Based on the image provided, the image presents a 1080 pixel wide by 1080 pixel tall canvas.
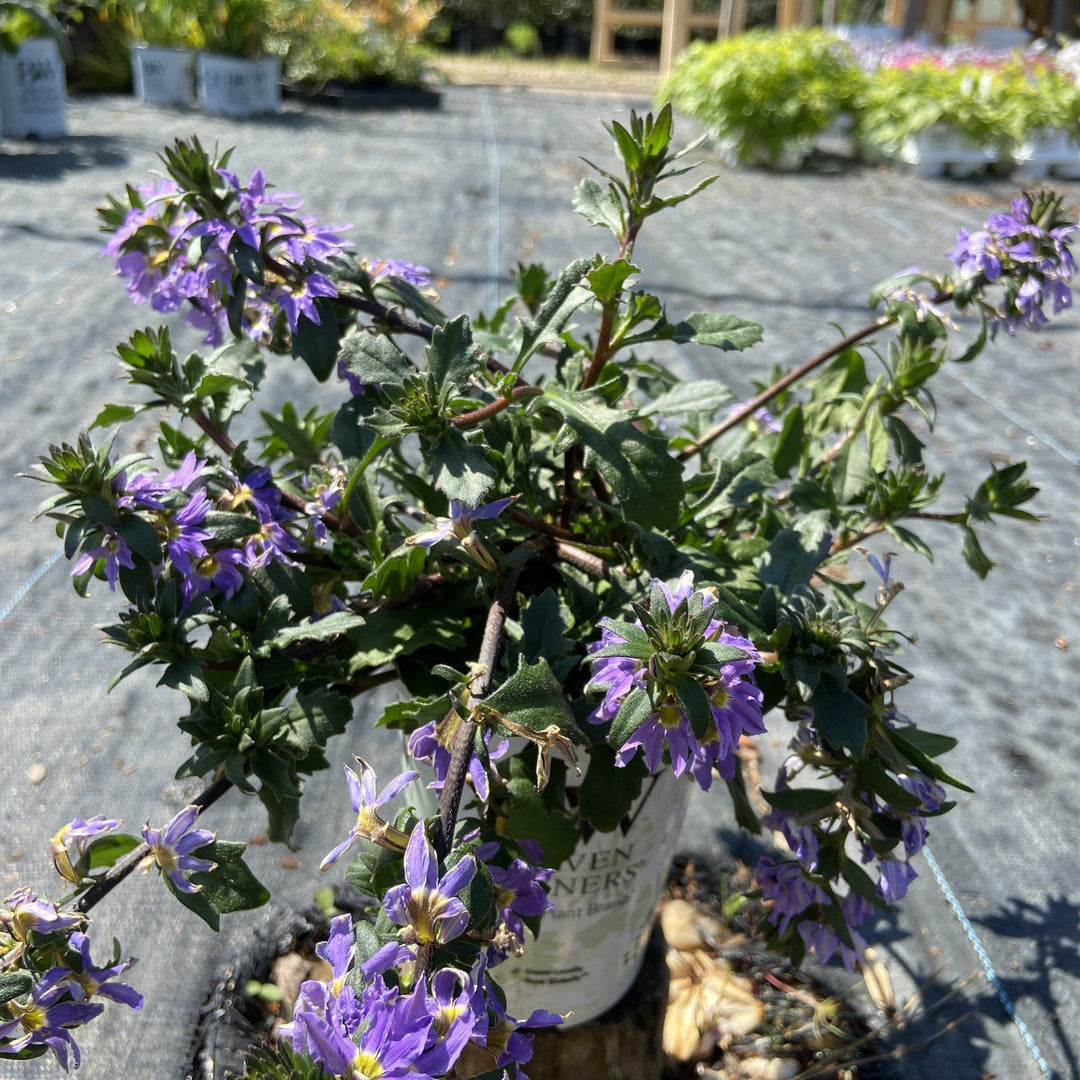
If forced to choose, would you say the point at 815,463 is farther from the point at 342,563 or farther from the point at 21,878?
the point at 21,878

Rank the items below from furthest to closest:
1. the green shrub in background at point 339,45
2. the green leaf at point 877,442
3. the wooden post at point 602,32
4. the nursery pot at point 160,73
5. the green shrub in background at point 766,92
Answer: the wooden post at point 602,32
the green shrub in background at point 339,45
the nursery pot at point 160,73
the green shrub in background at point 766,92
the green leaf at point 877,442

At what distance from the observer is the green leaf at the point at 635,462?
3.04 feet

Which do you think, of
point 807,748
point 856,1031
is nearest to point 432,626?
point 807,748

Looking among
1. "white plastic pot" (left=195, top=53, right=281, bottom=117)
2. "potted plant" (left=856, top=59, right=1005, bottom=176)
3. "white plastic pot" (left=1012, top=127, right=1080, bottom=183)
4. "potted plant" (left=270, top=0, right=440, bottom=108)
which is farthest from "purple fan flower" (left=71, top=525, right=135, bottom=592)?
"potted plant" (left=270, top=0, right=440, bottom=108)

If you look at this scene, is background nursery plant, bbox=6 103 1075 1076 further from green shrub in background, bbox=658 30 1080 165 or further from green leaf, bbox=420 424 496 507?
green shrub in background, bbox=658 30 1080 165

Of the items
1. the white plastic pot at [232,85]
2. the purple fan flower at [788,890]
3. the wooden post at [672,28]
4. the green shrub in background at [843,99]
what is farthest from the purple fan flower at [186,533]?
the wooden post at [672,28]

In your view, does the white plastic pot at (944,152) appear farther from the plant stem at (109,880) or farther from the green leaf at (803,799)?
the plant stem at (109,880)

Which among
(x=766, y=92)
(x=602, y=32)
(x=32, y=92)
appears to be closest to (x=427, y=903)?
(x=32, y=92)

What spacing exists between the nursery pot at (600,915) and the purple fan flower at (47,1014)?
1.74 feet

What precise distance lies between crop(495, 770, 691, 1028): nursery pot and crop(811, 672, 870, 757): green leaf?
0.85 feet

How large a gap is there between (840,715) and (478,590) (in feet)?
1.20

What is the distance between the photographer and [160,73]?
6633mm

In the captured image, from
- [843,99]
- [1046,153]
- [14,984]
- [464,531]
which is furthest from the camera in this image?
[843,99]

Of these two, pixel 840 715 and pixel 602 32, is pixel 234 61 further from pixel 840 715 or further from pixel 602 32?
pixel 602 32
